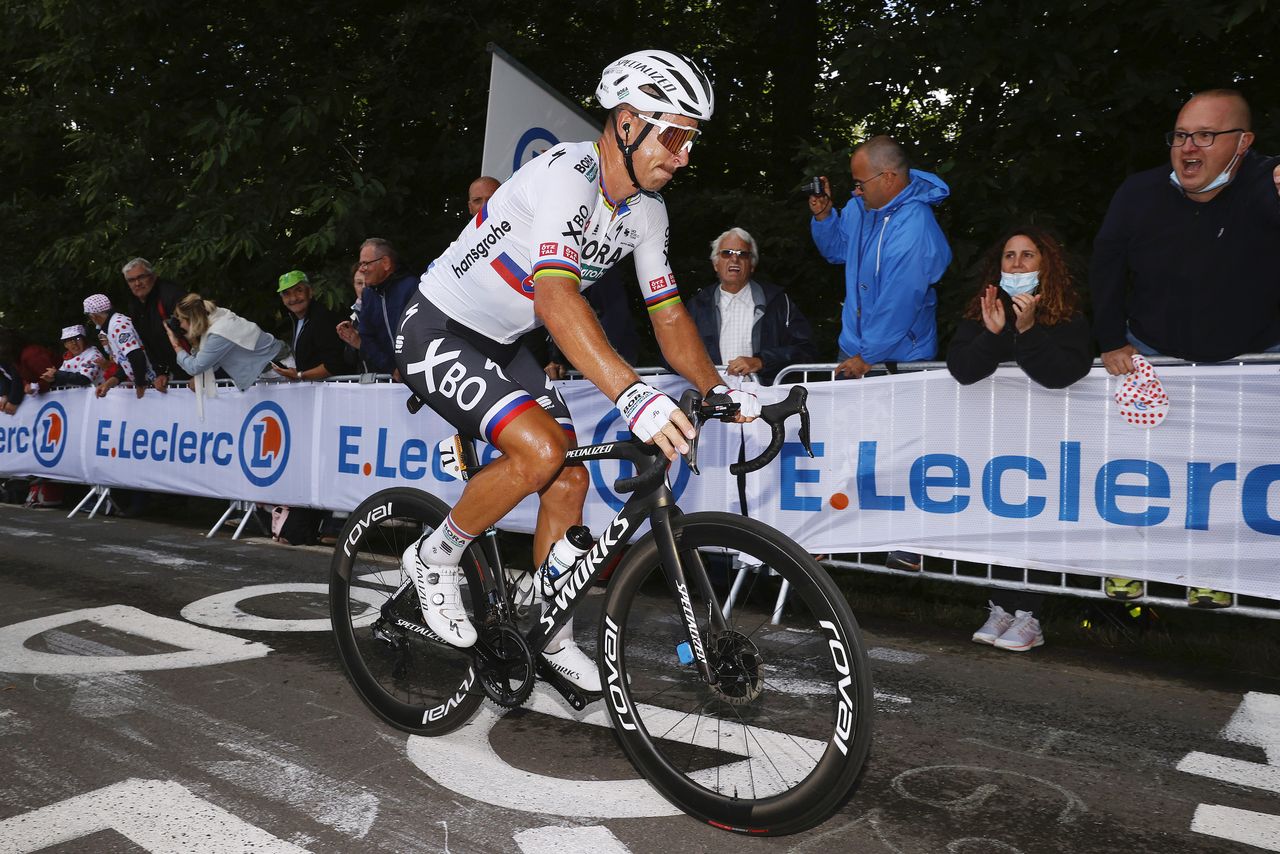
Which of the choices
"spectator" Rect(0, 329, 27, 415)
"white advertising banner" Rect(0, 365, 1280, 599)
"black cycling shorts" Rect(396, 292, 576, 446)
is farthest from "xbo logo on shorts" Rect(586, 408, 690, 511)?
"spectator" Rect(0, 329, 27, 415)

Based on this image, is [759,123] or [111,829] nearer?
[111,829]

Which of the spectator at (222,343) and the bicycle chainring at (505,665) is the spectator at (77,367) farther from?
the bicycle chainring at (505,665)

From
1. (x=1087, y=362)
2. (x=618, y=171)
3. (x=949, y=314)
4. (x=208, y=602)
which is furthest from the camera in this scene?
(x=949, y=314)

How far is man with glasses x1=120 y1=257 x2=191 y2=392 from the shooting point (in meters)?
9.69

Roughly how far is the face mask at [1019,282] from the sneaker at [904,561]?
147cm

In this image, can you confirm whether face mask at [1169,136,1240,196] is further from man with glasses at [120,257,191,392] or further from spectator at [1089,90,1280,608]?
man with glasses at [120,257,191,392]

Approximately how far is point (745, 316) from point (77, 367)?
8.81 metres

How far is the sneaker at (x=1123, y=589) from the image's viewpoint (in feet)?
15.6

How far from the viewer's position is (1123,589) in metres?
4.77

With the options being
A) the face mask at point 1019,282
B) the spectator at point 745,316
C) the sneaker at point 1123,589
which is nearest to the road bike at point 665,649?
the sneaker at point 1123,589

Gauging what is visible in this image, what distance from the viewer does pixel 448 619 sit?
3.39 metres

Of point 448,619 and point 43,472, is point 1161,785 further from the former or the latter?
point 43,472

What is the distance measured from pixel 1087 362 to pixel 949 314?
2149 mm

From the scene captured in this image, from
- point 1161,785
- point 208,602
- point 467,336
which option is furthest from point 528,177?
point 208,602
